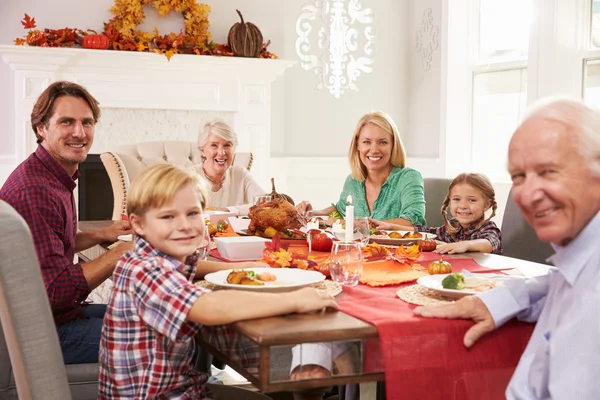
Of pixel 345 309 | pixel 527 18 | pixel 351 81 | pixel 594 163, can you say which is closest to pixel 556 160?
pixel 594 163

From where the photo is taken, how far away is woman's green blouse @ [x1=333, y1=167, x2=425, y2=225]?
3.34 m

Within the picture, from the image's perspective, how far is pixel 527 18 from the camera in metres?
5.19

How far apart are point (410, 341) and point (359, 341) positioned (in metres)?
0.10

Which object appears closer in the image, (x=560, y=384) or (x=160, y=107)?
(x=560, y=384)

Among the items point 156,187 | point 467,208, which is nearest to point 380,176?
point 467,208

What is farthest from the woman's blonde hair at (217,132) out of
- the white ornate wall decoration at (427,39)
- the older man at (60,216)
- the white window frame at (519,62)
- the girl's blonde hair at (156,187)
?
the white ornate wall decoration at (427,39)

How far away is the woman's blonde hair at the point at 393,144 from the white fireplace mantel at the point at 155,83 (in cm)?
230

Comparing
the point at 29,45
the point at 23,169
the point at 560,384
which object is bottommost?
the point at 560,384

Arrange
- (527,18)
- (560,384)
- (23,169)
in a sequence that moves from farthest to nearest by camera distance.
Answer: (527,18), (23,169), (560,384)

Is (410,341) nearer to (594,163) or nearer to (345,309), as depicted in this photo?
(345,309)

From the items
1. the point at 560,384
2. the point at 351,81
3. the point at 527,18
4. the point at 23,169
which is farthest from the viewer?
the point at 351,81

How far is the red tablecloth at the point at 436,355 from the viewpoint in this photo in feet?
4.49

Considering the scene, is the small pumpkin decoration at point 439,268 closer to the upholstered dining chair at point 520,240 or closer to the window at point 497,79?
the upholstered dining chair at point 520,240

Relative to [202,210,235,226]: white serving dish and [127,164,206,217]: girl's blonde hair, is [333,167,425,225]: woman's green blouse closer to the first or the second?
[202,210,235,226]: white serving dish
